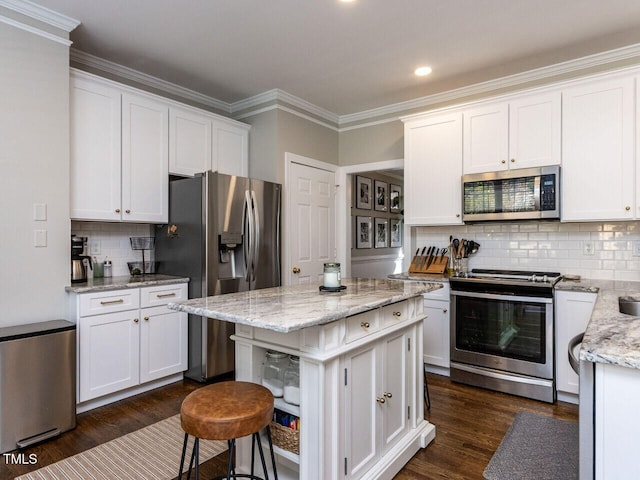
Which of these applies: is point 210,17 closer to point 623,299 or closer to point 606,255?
point 623,299

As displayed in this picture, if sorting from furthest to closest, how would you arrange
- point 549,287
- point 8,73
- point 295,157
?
point 295,157
point 549,287
point 8,73

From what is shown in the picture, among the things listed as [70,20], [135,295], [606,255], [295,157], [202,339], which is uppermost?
[70,20]

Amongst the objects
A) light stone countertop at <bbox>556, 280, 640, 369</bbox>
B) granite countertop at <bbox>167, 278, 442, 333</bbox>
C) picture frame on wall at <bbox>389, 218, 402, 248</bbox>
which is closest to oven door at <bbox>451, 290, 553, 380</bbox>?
granite countertop at <bbox>167, 278, 442, 333</bbox>

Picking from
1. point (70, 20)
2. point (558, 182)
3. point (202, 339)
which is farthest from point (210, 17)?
point (558, 182)

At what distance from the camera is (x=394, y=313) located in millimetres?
2113

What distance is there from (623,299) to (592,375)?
1181 mm

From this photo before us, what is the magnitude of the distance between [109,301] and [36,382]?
676 millimetres

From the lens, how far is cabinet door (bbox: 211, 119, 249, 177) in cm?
390

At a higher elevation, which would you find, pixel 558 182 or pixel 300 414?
pixel 558 182

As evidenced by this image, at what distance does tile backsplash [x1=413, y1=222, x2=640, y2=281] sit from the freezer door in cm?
176

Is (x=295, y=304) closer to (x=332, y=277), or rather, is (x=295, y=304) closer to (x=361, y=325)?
(x=361, y=325)

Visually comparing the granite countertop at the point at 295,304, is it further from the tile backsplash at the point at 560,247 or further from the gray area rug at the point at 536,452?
the tile backsplash at the point at 560,247

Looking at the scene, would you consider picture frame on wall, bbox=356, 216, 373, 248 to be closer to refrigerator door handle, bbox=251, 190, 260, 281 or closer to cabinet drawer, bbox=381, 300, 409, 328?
refrigerator door handle, bbox=251, 190, 260, 281

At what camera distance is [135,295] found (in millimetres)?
3021
